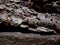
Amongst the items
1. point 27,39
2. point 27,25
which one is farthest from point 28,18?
point 27,39

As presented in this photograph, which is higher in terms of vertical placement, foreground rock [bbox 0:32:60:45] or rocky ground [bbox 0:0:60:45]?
rocky ground [bbox 0:0:60:45]

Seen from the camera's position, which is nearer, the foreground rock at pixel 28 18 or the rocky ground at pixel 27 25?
the rocky ground at pixel 27 25

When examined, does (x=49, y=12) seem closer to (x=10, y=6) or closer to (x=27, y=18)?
(x=27, y=18)

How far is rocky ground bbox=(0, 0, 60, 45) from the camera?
5.14 ft

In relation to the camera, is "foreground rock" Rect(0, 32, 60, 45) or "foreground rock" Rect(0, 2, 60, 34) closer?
"foreground rock" Rect(0, 32, 60, 45)

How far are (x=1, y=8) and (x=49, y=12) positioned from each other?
63cm

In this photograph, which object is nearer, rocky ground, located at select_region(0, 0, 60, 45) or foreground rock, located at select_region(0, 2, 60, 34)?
rocky ground, located at select_region(0, 0, 60, 45)

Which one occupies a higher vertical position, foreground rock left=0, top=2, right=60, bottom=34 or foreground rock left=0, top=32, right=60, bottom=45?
foreground rock left=0, top=2, right=60, bottom=34

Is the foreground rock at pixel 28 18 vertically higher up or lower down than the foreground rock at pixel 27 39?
higher up

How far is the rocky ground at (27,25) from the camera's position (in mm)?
1566

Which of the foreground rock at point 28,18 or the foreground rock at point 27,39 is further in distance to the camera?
the foreground rock at point 28,18

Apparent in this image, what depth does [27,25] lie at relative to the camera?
66.5 inches

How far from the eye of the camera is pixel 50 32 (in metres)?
1.64

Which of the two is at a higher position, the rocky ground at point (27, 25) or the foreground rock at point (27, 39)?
the rocky ground at point (27, 25)
